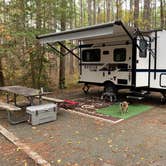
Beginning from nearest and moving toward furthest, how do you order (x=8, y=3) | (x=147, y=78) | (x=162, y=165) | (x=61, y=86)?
1. (x=162, y=165)
2. (x=147, y=78)
3. (x=8, y=3)
4. (x=61, y=86)

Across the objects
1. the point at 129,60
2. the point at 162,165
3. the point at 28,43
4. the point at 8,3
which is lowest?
the point at 162,165

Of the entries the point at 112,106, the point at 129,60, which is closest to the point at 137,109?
the point at 112,106

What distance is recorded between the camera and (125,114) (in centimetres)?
650

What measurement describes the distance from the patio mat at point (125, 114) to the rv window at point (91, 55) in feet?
8.10

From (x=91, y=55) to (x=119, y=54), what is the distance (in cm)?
162

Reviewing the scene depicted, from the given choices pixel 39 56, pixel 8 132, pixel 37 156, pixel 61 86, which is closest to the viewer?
pixel 37 156

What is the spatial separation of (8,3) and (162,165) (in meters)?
9.07

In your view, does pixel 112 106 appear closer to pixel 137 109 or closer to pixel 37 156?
pixel 137 109

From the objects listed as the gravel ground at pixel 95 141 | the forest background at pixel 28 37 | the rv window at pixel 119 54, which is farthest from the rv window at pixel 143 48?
the forest background at pixel 28 37

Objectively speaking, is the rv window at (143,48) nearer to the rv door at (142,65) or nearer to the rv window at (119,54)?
the rv door at (142,65)

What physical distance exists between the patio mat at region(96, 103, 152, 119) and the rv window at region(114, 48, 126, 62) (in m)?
1.80

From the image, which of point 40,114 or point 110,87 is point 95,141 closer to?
point 40,114

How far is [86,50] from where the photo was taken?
32.0ft

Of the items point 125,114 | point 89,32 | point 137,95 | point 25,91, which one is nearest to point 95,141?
point 125,114
